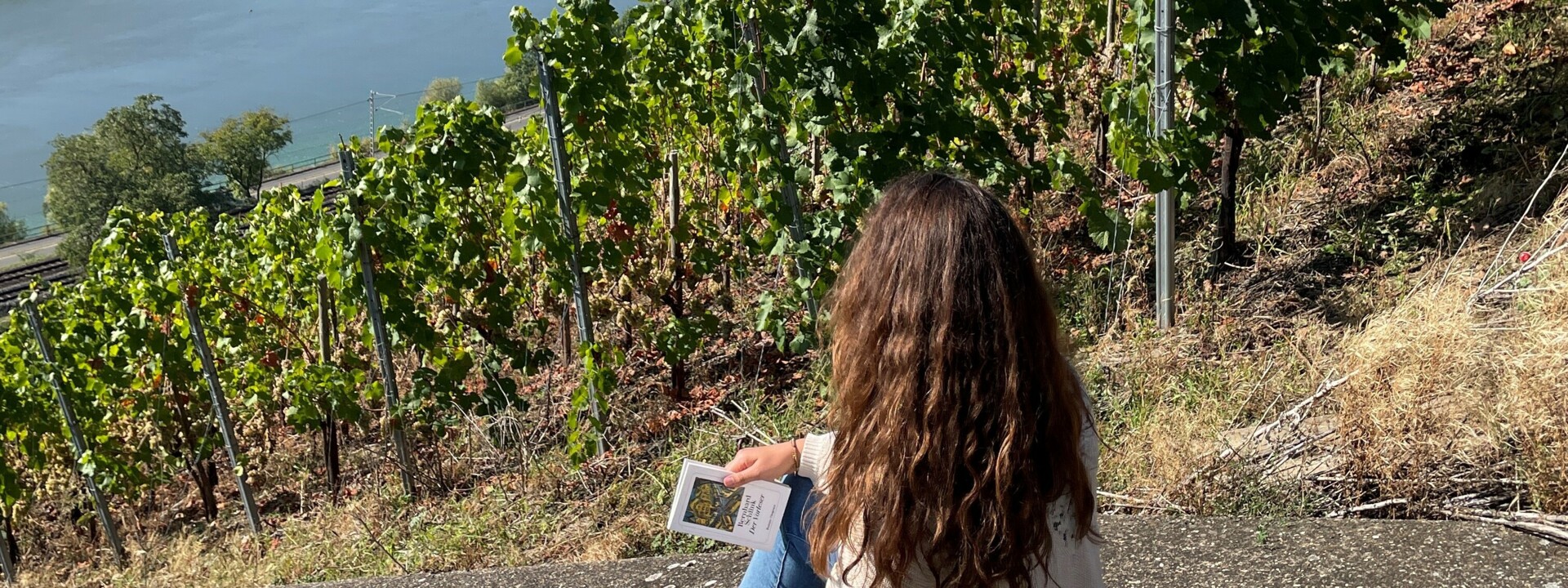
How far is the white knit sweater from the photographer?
4.56 ft

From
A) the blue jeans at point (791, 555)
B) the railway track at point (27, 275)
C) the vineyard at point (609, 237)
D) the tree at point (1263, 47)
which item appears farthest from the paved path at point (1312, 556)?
the railway track at point (27, 275)

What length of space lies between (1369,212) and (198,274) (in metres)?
5.34

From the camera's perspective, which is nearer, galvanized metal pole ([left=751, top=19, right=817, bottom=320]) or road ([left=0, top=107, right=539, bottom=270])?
galvanized metal pole ([left=751, top=19, right=817, bottom=320])

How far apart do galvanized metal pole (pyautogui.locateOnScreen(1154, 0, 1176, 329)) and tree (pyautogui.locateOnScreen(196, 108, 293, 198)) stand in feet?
152

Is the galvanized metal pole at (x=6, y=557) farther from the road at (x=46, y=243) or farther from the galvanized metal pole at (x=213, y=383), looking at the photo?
the road at (x=46, y=243)

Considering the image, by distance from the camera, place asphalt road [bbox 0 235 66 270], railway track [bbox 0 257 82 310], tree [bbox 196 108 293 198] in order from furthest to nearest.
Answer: tree [bbox 196 108 293 198]
asphalt road [bbox 0 235 66 270]
railway track [bbox 0 257 82 310]

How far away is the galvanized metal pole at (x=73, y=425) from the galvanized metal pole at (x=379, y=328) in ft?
6.78

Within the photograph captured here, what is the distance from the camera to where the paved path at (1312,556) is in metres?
2.28

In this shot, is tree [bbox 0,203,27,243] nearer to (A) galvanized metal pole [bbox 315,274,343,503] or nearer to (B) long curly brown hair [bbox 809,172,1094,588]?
(A) galvanized metal pole [bbox 315,274,343,503]

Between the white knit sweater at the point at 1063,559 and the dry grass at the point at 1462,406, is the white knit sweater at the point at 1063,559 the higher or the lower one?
the higher one

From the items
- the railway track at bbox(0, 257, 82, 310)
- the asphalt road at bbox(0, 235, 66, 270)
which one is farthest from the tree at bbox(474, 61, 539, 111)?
the asphalt road at bbox(0, 235, 66, 270)

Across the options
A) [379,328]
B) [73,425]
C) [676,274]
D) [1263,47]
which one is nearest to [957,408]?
[1263,47]

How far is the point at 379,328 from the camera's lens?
4.27 metres

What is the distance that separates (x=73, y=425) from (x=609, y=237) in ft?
10.4
